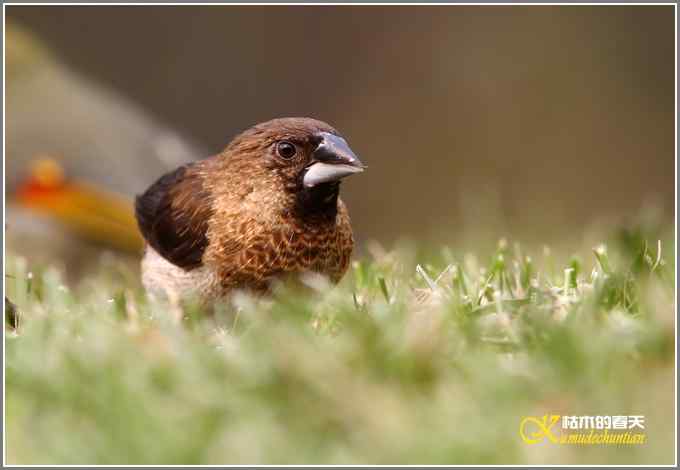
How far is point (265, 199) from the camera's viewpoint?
3.57 m

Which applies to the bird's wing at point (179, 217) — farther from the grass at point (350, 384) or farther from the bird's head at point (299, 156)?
the grass at point (350, 384)

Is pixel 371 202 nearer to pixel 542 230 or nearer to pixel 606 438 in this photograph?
pixel 542 230

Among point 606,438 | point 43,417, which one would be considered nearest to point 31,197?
point 43,417

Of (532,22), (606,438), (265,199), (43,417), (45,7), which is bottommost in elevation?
(43,417)

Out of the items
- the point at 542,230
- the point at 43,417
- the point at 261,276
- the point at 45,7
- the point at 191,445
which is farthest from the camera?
the point at 45,7

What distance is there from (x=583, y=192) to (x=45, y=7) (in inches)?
218

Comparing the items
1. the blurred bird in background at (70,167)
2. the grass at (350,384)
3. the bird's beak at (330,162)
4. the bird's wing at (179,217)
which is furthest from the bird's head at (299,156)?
the blurred bird in background at (70,167)

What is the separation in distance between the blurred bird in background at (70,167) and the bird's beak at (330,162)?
2786mm

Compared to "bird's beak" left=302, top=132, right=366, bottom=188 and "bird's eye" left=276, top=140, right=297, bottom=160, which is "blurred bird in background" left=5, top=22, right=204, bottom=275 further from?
"bird's beak" left=302, top=132, right=366, bottom=188

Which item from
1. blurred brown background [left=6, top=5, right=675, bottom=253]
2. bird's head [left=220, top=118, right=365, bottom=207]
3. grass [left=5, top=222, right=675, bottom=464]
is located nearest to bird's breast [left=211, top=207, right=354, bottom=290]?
bird's head [left=220, top=118, right=365, bottom=207]

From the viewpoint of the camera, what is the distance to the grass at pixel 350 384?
2229mm

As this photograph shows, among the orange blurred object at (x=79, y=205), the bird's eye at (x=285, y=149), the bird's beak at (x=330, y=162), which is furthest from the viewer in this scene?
the orange blurred object at (x=79, y=205)

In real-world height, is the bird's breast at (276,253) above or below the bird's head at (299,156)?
below

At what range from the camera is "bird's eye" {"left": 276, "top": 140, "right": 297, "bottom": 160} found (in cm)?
359
